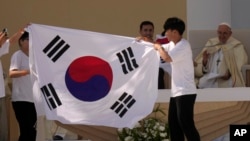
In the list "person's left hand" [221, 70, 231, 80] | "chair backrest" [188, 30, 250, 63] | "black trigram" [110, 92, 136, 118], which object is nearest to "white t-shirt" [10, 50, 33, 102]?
"black trigram" [110, 92, 136, 118]

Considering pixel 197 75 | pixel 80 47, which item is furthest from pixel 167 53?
pixel 197 75

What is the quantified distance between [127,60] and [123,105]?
476 millimetres

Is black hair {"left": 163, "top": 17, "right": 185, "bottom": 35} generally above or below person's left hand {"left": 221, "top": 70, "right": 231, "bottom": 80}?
above

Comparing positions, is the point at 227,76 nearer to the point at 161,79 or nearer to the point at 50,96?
the point at 161,79

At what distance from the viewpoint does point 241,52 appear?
12.9 m

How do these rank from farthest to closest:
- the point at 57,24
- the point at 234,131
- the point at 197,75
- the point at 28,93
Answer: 1. the point at 57,24
2. the point at 197,75
3. the point at 28,93
4. the point at 234,131

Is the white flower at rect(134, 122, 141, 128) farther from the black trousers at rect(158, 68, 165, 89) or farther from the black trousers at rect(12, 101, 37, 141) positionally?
the black trousers at rect(158, 68, 165, 89)

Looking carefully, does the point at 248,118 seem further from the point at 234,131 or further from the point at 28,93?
the point at 28,93

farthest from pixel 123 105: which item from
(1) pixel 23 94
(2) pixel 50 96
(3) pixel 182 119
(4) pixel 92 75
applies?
(1) pixel 23 94

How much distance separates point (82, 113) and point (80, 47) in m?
0.69

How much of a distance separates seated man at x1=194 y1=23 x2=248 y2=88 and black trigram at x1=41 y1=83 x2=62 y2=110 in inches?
125

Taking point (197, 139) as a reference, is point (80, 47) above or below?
above

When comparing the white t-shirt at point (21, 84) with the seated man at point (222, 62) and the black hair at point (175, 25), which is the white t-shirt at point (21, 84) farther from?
the seated man at point (222, 62)

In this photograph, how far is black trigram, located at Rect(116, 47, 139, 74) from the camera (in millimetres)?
10211
